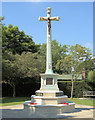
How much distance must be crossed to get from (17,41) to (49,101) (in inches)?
943

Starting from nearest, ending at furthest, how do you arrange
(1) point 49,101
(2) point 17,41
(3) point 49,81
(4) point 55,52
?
(1) point 49,101 < (3) point 49,81 < (2) point 17,41 < (4) point 55,52

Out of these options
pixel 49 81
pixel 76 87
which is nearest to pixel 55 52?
pixel 76 87

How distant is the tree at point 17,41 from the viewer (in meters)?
32.9

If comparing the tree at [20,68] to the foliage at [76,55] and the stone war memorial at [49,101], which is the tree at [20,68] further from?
the stone war memorial at [49,101]

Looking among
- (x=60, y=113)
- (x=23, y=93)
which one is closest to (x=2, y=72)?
(x=23, y=93)

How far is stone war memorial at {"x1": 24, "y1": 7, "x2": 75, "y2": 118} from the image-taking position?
412 inches

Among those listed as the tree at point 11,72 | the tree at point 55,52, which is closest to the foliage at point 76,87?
the tree at point 11,72

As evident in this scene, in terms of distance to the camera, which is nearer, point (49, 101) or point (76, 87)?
point (49, 101)

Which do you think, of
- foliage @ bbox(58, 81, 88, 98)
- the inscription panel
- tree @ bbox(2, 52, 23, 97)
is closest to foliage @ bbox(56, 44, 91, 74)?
foliage @ bbox(58, 81, 88, 98)

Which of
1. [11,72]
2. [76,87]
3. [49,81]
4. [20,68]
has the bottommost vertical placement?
[76,87]

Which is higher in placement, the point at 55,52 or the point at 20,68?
the point at 55,52

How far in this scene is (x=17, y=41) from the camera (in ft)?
110

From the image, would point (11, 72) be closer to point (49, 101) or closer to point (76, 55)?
point (76, 55)

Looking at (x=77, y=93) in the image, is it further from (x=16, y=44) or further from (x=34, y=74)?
(x=16, y=44)
